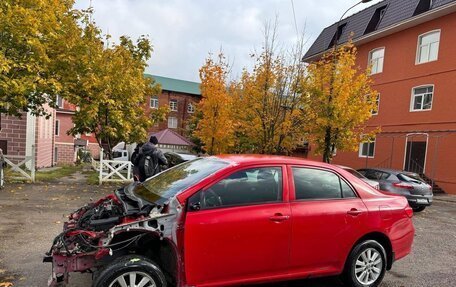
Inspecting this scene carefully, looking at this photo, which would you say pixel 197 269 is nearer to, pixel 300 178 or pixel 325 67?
pixel 300 178

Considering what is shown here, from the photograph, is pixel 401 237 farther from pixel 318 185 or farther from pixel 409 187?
pixel 409 187

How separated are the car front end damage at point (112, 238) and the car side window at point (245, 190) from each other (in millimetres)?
349


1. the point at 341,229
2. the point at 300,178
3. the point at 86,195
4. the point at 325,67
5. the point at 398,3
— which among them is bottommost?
the point at 86,195

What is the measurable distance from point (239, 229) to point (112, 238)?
1.24m

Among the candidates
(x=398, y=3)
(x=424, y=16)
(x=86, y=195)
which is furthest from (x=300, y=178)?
(x=398, y=3)

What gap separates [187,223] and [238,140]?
56.1 feet

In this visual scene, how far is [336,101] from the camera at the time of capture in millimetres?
16078

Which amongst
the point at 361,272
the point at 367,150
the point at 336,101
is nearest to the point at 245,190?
the point at 361,272

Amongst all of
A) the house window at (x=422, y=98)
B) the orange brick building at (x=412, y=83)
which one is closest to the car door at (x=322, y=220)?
the orange brick building at (x=412, y=83)

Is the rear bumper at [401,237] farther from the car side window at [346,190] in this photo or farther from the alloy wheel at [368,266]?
the car side window at [346,190]

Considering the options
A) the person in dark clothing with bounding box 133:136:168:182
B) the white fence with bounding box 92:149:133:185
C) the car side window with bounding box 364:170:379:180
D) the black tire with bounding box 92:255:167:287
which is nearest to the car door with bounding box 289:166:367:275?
the black tire with bounding box 92:255:167:287

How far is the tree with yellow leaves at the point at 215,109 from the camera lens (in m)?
20.7

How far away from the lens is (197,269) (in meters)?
3.64

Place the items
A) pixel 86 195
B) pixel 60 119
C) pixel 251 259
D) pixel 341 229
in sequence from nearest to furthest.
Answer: pixel 251 259 → pixel 341 229 → pixel 86 195 → pixel 60 119
